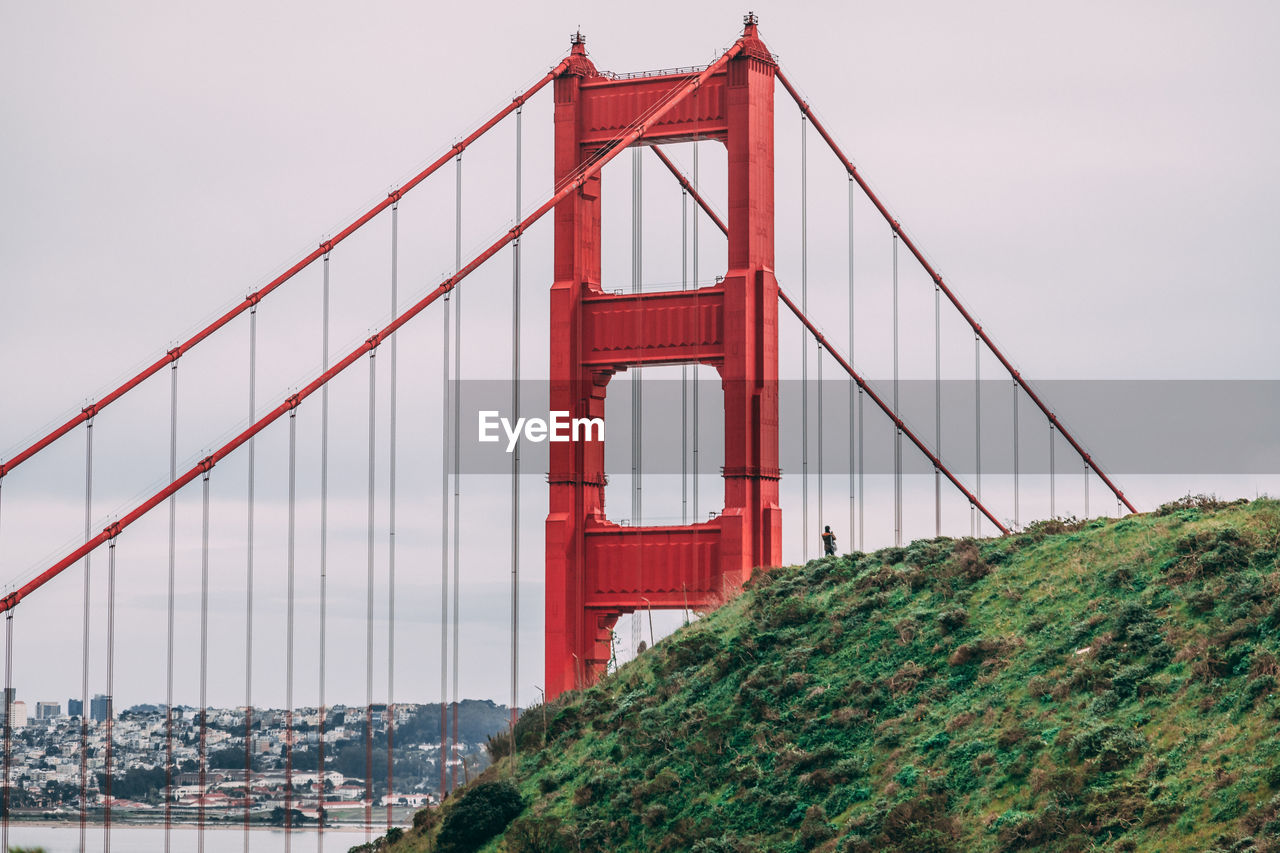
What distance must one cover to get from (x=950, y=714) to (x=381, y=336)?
60.1 feet

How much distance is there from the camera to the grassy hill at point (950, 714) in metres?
34.4

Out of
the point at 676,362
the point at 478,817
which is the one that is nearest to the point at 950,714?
the point at 478,817

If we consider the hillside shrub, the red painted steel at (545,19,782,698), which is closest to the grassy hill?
the hillside shrub

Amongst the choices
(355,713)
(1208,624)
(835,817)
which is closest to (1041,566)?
(1208,624)

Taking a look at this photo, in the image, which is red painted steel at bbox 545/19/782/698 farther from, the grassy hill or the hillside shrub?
the hillside shrub

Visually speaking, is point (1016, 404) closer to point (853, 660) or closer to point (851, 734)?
point (853, 660)

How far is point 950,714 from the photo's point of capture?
40719 millimetres

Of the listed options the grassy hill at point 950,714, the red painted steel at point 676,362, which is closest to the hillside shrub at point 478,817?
the grassy hill at point 950,714

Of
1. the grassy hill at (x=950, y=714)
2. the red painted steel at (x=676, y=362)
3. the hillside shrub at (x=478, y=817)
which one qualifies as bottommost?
the hillside shrub at (x=478, y=817)

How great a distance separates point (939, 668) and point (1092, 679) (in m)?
5.22

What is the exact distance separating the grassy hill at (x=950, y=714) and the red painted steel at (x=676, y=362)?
6.65 ft

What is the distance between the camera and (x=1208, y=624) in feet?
127

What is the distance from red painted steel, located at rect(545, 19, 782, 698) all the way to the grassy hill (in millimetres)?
2027

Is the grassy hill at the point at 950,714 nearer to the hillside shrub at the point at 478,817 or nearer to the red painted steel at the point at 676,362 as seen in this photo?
the hillside shrub at the point at 478,817
